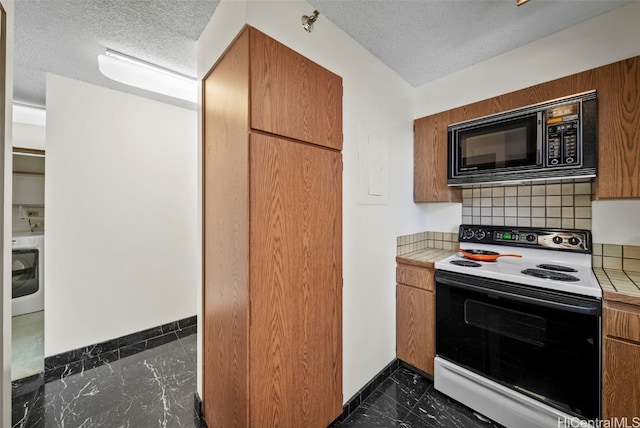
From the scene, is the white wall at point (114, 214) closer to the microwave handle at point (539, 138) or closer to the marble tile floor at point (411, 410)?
the marble tile floor at point (411, 410)

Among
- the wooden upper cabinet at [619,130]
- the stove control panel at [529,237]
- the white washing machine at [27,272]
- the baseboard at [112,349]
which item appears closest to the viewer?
the wooden upper cabinet at [619,130]

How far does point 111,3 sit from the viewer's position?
4.36 feet

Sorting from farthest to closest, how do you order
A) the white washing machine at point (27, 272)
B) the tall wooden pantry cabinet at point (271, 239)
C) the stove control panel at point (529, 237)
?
1. the white washing machine at point (27, 272)
2. the stove control panel at point (529, 237)
3. the tall wooden pantry cabinet at point (271, 239)

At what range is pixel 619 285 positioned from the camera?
1.25 m

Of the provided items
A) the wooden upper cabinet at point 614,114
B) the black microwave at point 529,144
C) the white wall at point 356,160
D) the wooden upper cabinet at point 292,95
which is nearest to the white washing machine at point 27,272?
the white wall at point 356,160

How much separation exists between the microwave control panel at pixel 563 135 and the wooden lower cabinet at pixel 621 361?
32.5 inches

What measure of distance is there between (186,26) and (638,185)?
271 cm

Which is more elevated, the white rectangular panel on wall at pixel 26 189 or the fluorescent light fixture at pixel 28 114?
the fluorescent light fixture at pixel 28 114

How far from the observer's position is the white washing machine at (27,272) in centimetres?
254

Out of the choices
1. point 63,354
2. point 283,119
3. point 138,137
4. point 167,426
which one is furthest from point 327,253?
point 63,354

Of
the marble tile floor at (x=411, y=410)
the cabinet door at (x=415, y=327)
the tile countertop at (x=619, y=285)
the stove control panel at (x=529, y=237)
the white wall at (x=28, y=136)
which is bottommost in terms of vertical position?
the marble tile floor at (x=411, y=410)

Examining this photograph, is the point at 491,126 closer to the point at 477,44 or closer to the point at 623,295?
the point at 477,44

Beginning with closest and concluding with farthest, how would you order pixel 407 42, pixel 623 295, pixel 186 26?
pixel 623 295
pixel 186 26
pixel 407 42

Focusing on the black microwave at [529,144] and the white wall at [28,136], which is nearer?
the black microwave at [529,144]
